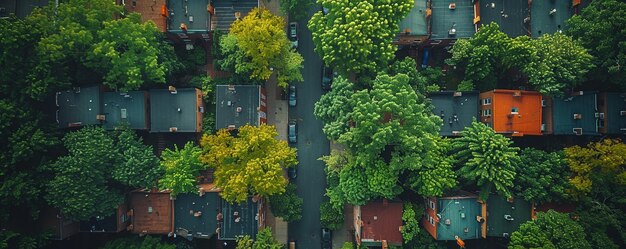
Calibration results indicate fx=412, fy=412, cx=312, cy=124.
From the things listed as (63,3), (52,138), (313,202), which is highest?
(63,3)

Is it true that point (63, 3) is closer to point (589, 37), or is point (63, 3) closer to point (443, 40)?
point (443, 40)

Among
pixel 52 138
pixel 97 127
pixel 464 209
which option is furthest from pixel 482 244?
pixel 52 138

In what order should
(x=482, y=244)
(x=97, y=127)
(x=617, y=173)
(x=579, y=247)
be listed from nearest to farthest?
1. (x=579, y=247)
2. (x=617, y=173)
3. (x=97, y=127)
4. (x=482, y=244)

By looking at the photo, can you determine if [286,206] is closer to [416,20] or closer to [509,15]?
[416,20]

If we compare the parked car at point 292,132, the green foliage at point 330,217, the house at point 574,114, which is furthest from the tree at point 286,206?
the house at point 574,114

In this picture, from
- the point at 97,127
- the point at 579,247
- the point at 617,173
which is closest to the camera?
the point at 579,247

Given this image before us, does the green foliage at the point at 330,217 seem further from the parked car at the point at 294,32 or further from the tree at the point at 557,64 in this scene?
the tree at the point at 557,64

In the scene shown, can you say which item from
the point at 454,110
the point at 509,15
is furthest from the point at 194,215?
the point at 509,15
